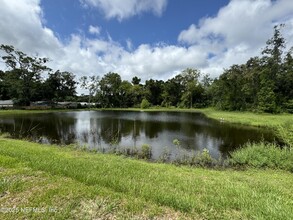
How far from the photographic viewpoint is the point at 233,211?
3271 millimetres

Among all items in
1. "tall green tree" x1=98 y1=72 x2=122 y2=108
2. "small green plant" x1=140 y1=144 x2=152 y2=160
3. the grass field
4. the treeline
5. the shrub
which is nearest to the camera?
the grass field

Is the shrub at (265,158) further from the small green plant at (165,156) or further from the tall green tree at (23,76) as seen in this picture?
the tall green tree at (23,76)

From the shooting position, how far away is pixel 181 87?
67.0 metres

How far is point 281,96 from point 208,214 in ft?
147

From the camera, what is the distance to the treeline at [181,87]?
39.3 metres

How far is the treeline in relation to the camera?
39.3 m

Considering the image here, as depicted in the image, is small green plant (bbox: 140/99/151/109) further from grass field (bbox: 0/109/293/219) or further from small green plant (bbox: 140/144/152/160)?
grass field (bbox: 0/109/293/219)

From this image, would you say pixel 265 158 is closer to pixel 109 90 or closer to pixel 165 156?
pixel 165 156

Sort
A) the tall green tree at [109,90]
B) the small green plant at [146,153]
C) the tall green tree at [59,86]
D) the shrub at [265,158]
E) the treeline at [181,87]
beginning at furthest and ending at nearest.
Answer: the tall green tree at [109,90] → the tall green tree at [59,86] → the treeline at [181,87] → the small green plant at [146,153] → the shrub at [265,158]

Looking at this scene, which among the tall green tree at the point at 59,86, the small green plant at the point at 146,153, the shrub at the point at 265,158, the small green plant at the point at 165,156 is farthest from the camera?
the tall green tree at the point at 59,86

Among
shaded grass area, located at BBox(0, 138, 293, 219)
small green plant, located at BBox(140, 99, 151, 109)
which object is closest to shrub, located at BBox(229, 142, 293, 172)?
shaded grass area, located at BBox(0, 138, 293, 219)

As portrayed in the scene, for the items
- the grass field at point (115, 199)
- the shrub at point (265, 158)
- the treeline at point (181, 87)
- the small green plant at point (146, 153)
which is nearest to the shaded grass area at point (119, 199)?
the grass field at point (115, 199)

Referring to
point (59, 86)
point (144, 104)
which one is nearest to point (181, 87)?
point (144, 104)

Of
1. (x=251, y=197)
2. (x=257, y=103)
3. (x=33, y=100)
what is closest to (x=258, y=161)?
(x=251, y=197)
